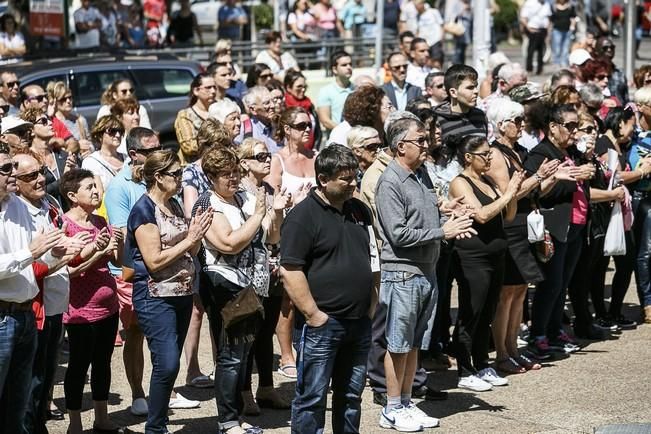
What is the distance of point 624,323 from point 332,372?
4593 mm

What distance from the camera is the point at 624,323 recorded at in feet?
35.9

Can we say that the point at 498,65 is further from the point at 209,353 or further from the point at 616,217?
the point at 209,353

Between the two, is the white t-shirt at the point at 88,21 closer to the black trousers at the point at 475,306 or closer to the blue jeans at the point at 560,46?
the blue jeans at the point at 560,46

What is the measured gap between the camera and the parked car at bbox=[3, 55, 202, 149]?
52.6 ft

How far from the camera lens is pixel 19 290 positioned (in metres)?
6.44

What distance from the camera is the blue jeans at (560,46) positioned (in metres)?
24.4

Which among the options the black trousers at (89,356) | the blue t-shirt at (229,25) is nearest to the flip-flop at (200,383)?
the black trousers at (89,356)

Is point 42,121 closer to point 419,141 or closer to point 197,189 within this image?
point 197,189

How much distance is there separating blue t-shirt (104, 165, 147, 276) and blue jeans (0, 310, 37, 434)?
5.41 feet

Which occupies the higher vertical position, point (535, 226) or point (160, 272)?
point (160, 272)

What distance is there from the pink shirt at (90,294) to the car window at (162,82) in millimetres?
9658

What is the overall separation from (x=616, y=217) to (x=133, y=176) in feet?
14.9

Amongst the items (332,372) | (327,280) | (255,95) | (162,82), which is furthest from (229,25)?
(327,280)

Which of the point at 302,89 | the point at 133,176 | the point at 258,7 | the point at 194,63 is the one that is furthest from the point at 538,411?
the point at 258,7
